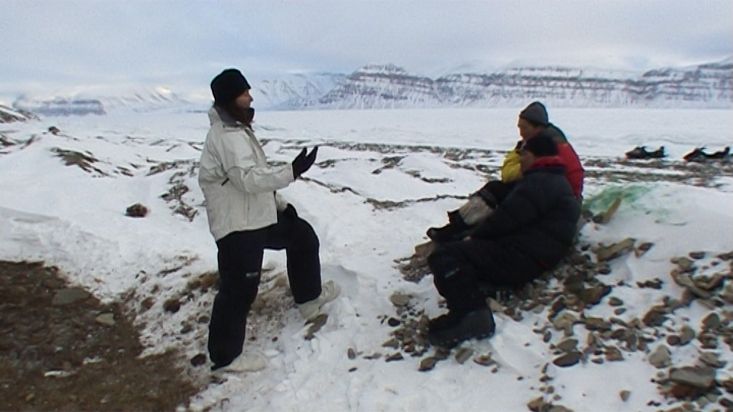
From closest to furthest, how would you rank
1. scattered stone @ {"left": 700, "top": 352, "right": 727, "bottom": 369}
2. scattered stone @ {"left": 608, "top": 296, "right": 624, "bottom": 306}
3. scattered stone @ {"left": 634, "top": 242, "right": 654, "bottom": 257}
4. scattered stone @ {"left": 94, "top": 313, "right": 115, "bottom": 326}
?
scattered stone @ {"left": 700, "top": 352, "right": 727, "bottom": 369} → scattered stone @ {"left": 608, "top": 296, "right": 624, "bottom": 306} → scattered stone @ {"left": 634, "top": 242, "right": 654, "bottom": 257} → scattered stone @ {"left": 94, "top": 313, "right": 115, "bottom": 326}

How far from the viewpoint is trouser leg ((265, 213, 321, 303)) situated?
4660 mm

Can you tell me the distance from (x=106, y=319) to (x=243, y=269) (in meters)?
2.22

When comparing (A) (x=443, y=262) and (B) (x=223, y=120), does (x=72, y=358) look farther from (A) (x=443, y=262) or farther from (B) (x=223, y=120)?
(A) (x=443, y=262)

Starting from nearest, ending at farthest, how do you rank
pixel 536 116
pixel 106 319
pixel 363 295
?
1. pixel 536 116
2. pixel 363 295
3. pixel 106 319

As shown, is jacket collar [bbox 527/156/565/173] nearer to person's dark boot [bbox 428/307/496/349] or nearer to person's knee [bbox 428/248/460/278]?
person's knee [bbox 428/248/460/278]

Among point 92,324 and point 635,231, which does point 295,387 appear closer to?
point 92,324

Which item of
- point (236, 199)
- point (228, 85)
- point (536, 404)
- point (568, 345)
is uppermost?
point (228, 85)

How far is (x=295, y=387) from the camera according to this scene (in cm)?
406

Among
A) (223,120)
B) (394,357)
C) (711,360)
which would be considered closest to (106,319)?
→ (223,120)

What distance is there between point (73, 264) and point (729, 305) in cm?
653

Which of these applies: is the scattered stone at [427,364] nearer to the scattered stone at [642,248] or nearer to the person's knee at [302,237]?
the person's knee at [302,237]

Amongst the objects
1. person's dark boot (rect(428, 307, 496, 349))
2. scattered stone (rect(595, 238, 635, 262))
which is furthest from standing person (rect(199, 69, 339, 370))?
scattered stone (rect(595, 238, 635, 262))

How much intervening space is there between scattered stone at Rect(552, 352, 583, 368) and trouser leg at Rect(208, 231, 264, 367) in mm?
2183

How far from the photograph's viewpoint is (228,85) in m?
4.05
